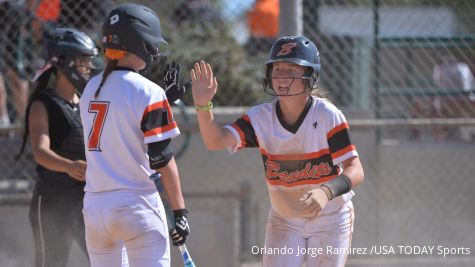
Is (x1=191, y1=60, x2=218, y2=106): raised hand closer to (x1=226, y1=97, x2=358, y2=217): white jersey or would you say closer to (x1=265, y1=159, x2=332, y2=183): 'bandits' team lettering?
(x1=226, y1=97, x2=358, y2=217): white jersey


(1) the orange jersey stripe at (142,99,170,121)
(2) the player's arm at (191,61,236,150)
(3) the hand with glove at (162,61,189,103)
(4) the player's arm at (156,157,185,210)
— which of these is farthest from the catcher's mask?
(4) the player's arm at (156,157,185,210)

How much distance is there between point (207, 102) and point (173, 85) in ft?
1.20

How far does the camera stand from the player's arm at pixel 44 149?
5.05m

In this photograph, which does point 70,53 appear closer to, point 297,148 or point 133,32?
point 133,32

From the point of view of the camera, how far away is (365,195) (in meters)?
7.51

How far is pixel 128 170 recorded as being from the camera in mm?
4027

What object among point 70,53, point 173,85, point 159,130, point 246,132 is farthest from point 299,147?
point 70,53

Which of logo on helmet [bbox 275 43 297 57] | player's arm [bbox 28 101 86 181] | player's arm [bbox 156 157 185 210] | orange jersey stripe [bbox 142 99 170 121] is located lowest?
player's arm [bbox 28 101 86 181]

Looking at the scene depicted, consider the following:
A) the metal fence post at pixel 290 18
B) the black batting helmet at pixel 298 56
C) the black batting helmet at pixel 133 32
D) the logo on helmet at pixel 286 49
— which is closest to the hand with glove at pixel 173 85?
the black batting helmet at pixel 133 32

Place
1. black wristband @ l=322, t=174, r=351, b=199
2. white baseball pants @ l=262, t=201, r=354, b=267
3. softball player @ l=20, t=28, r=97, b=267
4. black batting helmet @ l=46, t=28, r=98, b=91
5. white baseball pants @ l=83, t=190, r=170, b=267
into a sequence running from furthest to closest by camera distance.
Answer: black batting helmet @ l=46, t=28, r=98, b=91 → softball player @ l=20, t=28, r=97, b=267 → white baseball pants @ l=262, t=201, r=354, b=267 → black wristband @ l=322, t=174, r=351, b=199 → white baseball pants @ l=83, t=190, r=170, b=267

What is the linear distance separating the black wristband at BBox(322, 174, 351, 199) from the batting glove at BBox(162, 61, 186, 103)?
3.34 feet

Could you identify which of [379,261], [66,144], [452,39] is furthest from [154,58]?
[452,39]

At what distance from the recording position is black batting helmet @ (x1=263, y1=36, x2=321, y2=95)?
4496 mm

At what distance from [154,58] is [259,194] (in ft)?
11.5
